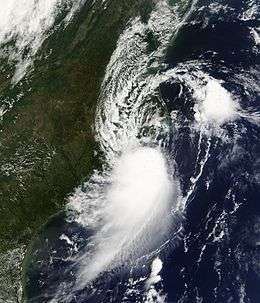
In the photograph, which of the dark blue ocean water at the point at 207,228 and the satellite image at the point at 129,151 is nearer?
the dark blue ocean water at the point at 207,228

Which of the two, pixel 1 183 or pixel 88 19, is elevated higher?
pixel 88 19

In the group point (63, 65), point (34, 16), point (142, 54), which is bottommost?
point (142, 54)

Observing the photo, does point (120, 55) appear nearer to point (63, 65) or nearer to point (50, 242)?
point (63, 65)

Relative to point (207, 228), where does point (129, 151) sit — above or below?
above

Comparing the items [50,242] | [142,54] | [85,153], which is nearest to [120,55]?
[142,54]

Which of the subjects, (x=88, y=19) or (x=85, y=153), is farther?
(x=88, y=19)

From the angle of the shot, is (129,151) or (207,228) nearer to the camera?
(207,228)

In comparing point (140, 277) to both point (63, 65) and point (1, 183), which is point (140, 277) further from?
point (63, 65)

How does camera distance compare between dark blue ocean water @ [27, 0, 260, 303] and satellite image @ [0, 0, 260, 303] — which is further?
satellite image @ [0, 0, 260, 303]

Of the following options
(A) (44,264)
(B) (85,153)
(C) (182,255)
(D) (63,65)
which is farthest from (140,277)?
(D) (63,65)
